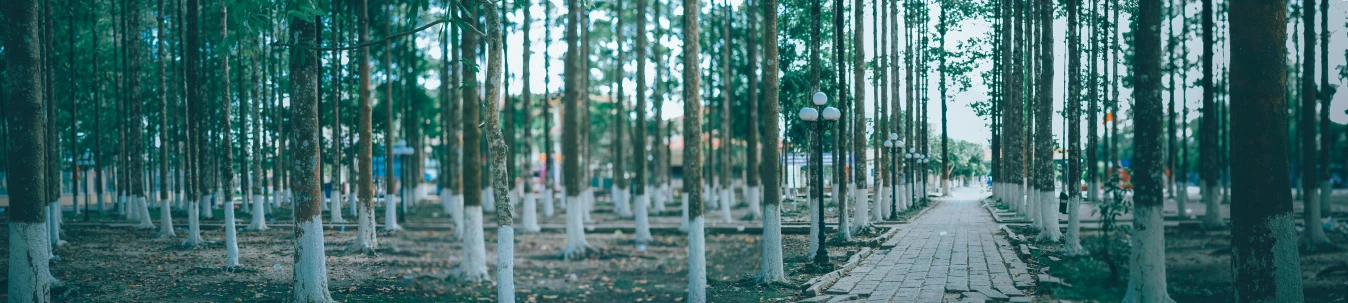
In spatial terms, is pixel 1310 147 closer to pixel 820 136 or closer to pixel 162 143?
pixel 820 136

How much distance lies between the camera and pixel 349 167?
1905 cm

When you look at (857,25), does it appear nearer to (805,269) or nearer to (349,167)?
(805,269)

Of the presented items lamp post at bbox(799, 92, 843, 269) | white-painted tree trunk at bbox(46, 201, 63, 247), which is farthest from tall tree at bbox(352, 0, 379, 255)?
lamp post at bbox(799, 92, 843, 269)

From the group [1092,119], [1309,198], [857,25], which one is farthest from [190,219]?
[1309,198]

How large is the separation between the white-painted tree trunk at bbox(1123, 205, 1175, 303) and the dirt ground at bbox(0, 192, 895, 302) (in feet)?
12.1

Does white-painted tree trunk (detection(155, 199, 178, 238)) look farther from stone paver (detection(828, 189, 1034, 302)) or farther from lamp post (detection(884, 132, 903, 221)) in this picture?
lamp post (detection(884, 132, 903, 221))

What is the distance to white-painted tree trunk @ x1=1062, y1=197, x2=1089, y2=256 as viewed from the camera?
7797 mm

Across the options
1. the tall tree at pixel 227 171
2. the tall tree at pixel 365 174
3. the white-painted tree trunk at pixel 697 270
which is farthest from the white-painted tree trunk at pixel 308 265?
the tall tree at pixel 365 174

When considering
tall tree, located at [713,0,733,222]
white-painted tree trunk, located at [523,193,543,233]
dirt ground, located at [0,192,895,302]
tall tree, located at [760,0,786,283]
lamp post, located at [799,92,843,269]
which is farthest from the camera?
tall tree, located at [713,0,733,222]

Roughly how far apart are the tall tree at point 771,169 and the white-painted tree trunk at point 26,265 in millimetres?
7803

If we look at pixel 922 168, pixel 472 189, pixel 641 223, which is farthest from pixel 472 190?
pixel 641 223

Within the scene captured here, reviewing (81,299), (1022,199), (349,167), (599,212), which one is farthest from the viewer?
(599,212)

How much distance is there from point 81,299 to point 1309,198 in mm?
19356

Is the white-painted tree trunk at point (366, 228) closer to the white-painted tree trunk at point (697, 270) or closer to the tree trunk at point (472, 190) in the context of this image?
the tree trunk at point (472, 190)
